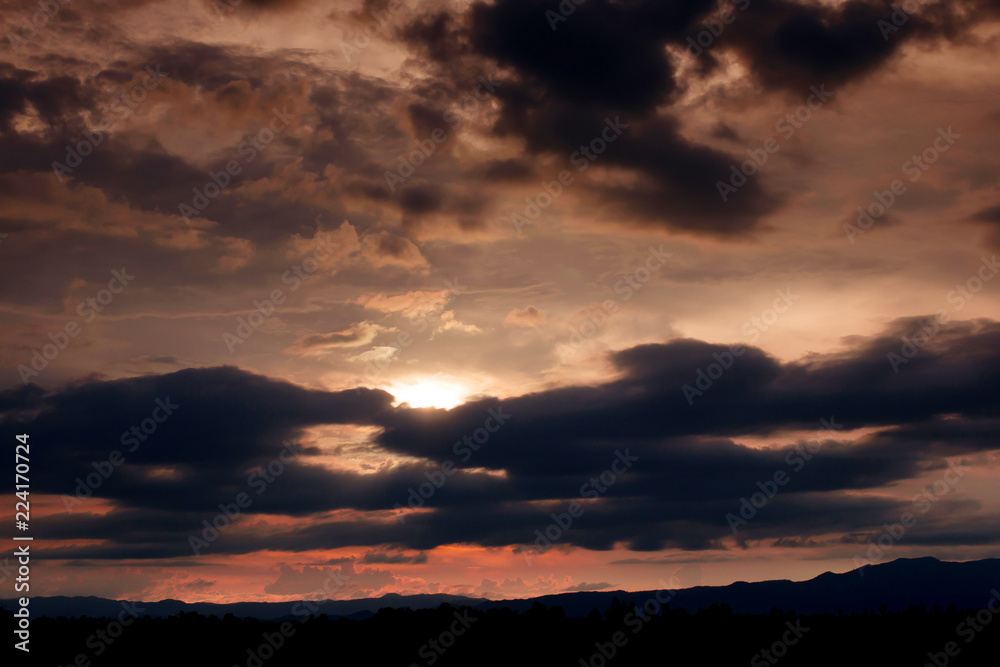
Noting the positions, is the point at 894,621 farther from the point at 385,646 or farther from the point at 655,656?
the point at 385,646

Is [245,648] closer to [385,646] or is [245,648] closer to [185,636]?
[185,636]

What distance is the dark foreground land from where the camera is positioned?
78250 millimetres

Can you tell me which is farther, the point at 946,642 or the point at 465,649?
the point at 465,649

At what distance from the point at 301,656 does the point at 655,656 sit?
3431 cm

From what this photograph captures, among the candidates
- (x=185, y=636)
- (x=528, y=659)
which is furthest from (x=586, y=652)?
(x=185, y=636)

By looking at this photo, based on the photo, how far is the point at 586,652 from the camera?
272 feet

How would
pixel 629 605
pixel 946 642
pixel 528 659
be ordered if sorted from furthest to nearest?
pixel 629 605 < pixel 528 659 < pixel 946 642

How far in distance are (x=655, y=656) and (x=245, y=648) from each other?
131ft

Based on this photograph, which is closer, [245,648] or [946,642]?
[946,642]

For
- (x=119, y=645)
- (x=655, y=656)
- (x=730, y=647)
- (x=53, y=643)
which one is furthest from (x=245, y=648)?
(x=730, y=647)

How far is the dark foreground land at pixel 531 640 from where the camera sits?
78.2 metres

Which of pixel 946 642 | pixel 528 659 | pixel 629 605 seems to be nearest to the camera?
pixel 946 642

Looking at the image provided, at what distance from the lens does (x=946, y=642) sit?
77625mm

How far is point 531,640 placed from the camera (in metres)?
85.6
